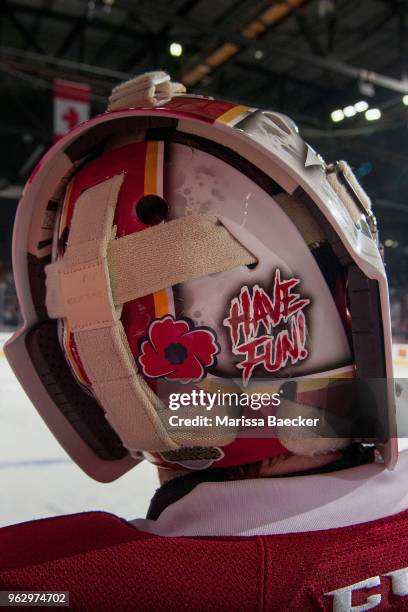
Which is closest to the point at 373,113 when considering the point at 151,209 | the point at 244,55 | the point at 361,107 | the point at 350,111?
the point at 361,107

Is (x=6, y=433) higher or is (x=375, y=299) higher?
(x=375, y=299)

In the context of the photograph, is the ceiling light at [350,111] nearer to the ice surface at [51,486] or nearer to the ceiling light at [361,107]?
the ceiling light at [361,107]

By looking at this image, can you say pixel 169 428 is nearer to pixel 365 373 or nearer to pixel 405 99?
pixel 365 373

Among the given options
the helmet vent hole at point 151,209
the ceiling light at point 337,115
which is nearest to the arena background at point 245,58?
the ceiling light at point 337,115

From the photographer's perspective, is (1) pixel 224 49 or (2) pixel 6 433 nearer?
(2) pixel 6 433

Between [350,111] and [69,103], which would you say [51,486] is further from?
[350,111]

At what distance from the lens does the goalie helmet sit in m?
0.53

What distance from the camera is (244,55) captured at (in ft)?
20.0

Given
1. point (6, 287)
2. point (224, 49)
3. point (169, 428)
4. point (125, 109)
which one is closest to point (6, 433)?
point (169, 428)

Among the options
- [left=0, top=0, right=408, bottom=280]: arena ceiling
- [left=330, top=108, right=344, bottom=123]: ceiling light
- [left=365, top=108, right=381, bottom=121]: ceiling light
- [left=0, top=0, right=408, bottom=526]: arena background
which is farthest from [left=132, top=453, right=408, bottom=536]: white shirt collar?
[left=330, top=108, right=344, bottom=123]: ceiling light

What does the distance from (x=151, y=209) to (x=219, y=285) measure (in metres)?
0.11

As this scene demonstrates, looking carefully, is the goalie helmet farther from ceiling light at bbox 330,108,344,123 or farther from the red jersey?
ceiling light at bbox 330,108,344,123

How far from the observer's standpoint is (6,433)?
1.16 metres

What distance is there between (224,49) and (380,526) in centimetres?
529
